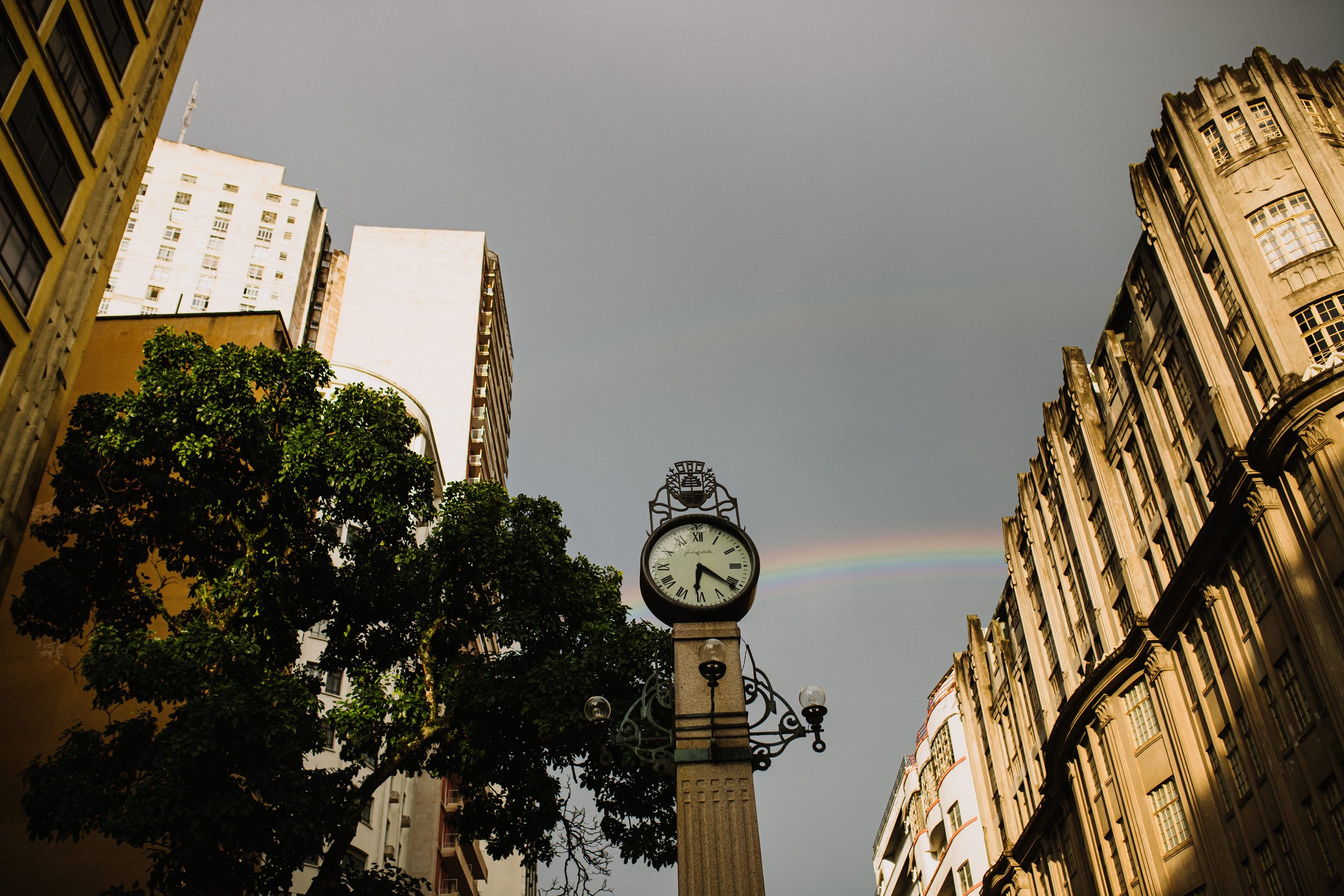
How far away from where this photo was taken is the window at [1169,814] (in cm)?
3159

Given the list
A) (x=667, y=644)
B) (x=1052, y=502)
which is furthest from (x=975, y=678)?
(x=667, y=644)

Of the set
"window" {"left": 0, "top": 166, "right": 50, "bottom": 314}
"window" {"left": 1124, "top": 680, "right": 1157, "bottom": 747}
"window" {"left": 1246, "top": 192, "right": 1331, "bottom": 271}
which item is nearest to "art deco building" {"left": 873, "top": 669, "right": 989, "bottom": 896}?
"window" {"left": 1124, "top": 680, "right": 1157, "bottom": 747}

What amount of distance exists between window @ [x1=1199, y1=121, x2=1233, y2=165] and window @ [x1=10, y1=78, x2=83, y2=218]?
3129 centimetres

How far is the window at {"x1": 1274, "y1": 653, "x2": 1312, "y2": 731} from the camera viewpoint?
25453mm

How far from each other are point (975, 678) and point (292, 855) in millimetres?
41400

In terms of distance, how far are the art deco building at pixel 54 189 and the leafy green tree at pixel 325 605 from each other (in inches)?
96.0

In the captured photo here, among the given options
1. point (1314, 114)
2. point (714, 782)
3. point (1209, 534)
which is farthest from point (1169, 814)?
point (714, 782)

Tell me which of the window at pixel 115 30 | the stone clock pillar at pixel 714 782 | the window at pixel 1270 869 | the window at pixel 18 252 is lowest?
the stone clock pillar at pixel 714 782

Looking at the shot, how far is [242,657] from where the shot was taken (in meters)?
15.8

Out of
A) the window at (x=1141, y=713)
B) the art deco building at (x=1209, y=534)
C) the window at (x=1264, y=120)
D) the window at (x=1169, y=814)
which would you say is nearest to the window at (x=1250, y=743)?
the art deco building at (x=1209, y=534)

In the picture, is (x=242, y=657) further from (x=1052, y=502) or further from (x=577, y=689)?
(x=1052, y=502)

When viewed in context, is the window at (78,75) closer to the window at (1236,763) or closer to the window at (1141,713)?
the window at (1236,763)

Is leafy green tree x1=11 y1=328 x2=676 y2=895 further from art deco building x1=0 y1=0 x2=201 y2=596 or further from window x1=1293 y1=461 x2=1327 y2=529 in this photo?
window x1=1293 y1=461 x2=1327 y2=529

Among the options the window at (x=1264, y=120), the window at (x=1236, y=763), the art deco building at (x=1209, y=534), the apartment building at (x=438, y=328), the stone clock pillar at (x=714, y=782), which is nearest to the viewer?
the stone clock pillar at (x=714, y=782)
